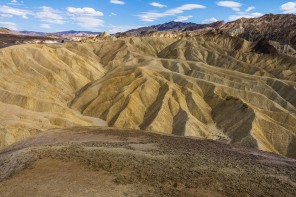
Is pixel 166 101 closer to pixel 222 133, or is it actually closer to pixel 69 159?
pixel 222 133

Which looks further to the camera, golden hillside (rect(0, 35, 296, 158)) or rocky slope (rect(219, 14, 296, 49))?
rocky slope (rect(219, 14, 296, 49))

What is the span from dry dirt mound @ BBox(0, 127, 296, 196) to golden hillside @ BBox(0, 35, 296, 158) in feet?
83.1

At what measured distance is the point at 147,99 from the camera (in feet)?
258

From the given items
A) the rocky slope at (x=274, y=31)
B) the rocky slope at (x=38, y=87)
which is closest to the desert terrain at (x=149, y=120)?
the rocky slope at (x=38, y=87)

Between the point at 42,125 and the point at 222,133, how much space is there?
30.1m

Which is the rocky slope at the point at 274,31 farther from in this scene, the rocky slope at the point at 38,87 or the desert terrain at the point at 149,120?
the rocky slope at the point at 38,87

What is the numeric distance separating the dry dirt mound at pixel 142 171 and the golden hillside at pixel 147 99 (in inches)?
997

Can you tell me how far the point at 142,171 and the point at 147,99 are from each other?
5488 cm

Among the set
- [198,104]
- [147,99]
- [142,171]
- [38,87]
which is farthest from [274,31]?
[142,171]

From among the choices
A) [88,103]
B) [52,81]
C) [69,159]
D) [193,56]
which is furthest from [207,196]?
[193,56]

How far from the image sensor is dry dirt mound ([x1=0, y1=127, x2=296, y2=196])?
21328 mm

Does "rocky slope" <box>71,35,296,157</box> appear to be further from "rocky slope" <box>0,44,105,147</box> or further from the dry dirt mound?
the dry dirt mound

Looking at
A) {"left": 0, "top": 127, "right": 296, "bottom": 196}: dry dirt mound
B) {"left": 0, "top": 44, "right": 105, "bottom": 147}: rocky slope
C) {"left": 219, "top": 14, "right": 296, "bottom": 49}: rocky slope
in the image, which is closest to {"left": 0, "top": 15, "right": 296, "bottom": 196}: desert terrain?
{"left": 0, "top": 127, "right": 296, "bottom": 196}: dry dirt mound

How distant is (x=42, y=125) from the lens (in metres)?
56.7
